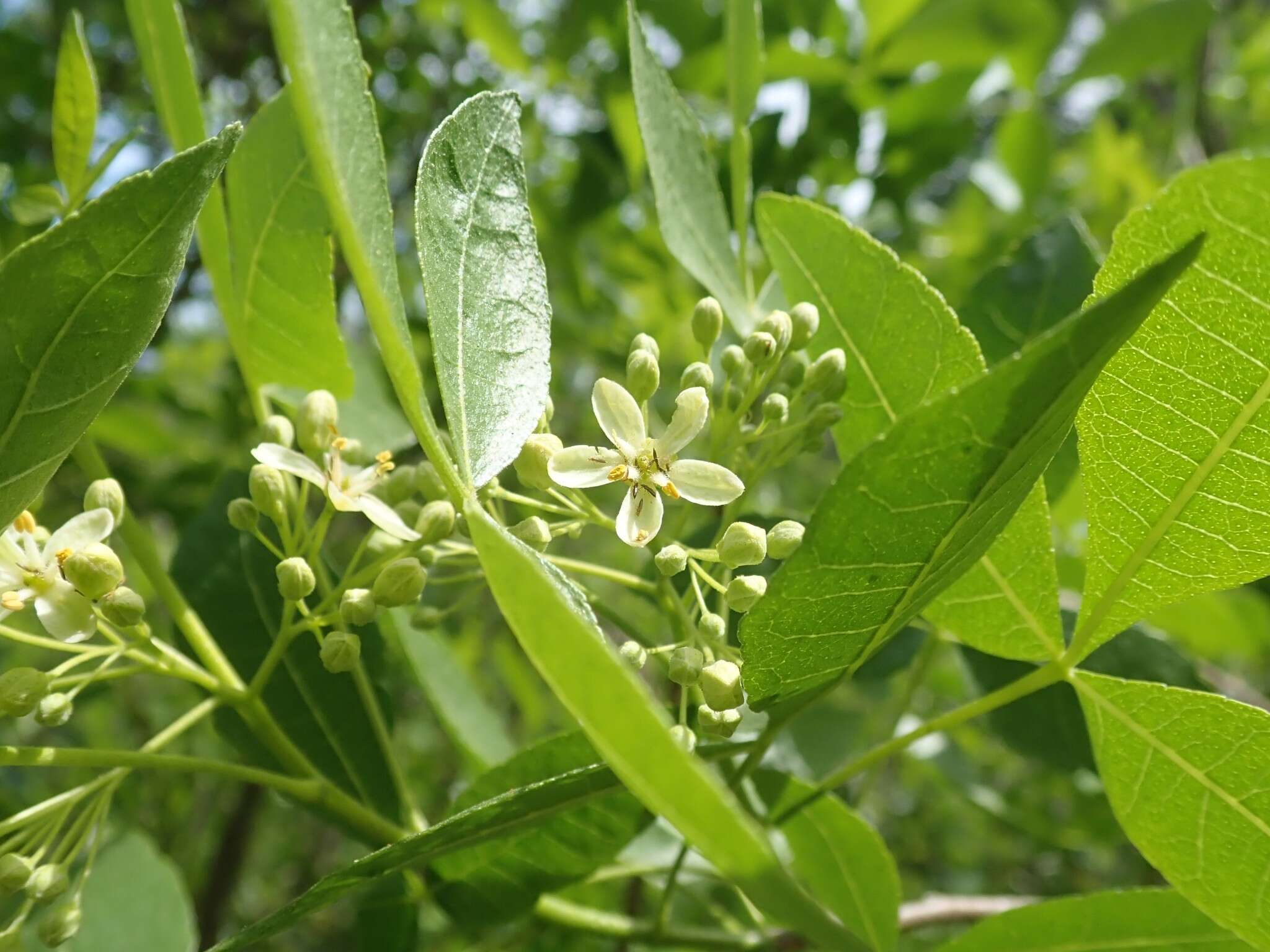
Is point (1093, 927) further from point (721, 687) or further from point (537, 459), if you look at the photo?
point (537, 459)

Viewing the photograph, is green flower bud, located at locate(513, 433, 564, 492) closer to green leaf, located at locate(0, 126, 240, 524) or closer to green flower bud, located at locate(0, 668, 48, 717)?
green leaf, located at locate(0, 126, 240, 524)

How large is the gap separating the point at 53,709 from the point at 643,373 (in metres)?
0.74

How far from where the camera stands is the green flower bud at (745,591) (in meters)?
1.14

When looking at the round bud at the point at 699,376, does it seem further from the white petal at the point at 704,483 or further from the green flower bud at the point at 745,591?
the green flower bud at the point at 745,591

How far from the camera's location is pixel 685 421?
4.21 feet

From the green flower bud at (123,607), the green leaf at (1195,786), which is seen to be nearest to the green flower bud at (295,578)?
the green flower bud at (123,607)

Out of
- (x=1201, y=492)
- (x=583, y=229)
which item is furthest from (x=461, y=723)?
(x=583, y=229)

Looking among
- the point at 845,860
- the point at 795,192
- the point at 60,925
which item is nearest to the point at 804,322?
the point at 845,860

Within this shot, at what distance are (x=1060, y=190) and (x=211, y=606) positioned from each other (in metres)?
2.90

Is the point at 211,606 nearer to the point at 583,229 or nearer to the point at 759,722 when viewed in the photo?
the point at 759,722

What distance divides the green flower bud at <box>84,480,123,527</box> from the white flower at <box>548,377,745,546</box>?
1.78 feet

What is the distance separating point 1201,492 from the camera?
39.3 inches

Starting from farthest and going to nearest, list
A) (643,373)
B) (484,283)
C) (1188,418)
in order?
(643,373), (484,283), (1188,418)

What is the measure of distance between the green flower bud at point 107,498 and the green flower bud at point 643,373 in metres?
0.62
